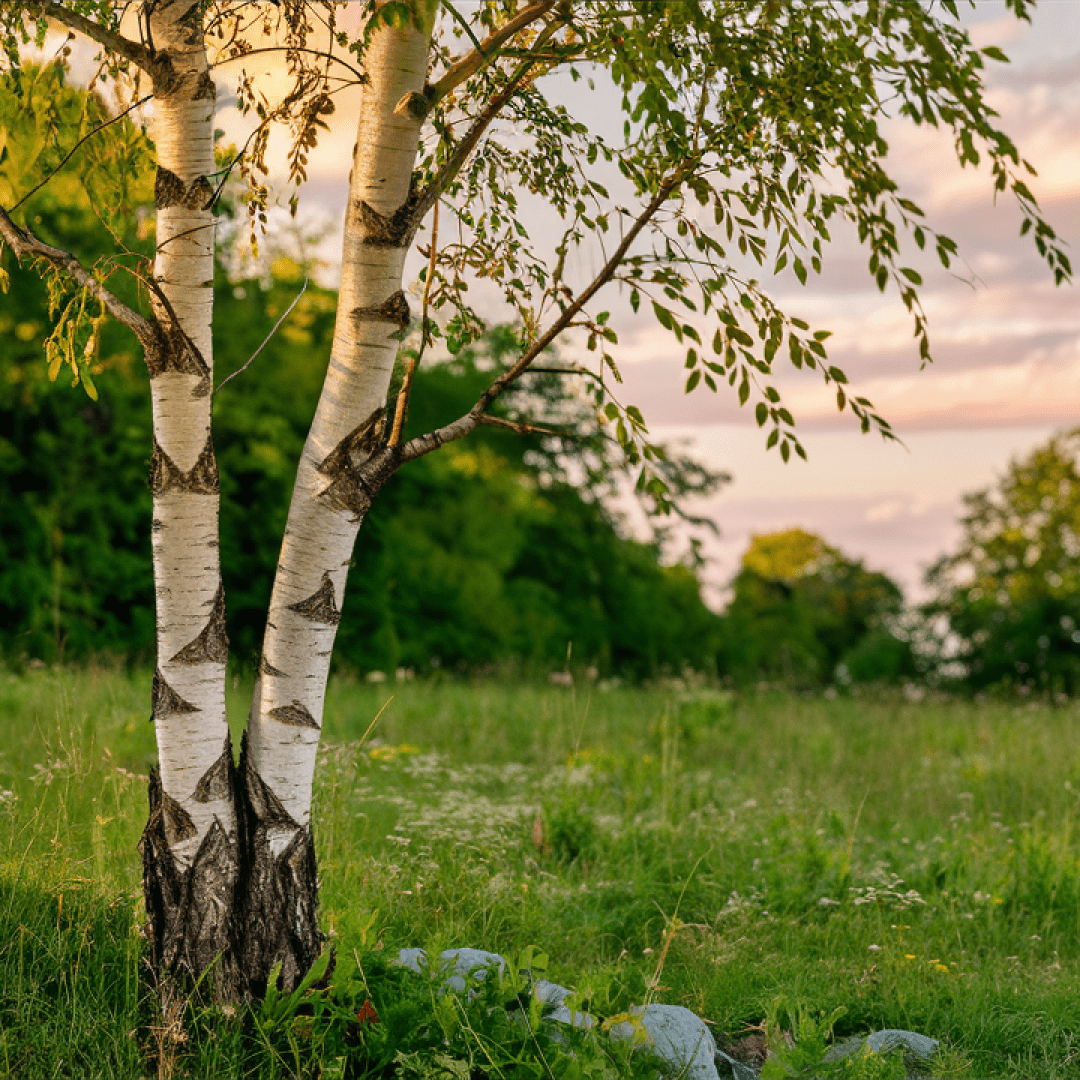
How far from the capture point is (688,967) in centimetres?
457

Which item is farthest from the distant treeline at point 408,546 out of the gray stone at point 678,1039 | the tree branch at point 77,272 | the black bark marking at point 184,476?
the gray stone at point 678,1039

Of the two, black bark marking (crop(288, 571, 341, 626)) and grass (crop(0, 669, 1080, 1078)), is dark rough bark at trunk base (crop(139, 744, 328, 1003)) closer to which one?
grass (crop(0, 669, 1080, 1078))

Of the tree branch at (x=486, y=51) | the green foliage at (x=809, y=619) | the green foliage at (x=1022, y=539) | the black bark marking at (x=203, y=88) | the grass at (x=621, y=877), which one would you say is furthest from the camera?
the green foliage at (x=1022, y=539)

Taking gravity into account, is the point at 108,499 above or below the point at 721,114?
below

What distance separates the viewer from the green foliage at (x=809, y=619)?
18.5 metres

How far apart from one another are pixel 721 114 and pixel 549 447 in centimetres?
1424

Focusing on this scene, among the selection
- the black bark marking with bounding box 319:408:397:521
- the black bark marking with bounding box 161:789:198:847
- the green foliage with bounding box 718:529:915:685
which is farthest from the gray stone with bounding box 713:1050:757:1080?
the green foliage with bounding box 718:529:915:685

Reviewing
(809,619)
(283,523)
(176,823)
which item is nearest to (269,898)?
(176,823)

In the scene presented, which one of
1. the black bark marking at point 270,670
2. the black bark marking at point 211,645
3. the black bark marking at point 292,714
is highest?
the black bark marking at point 211,645

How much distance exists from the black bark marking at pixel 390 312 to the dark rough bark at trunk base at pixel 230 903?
160cm

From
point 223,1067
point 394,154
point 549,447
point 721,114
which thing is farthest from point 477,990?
point 549,447

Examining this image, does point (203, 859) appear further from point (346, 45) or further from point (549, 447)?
point (549, 447)

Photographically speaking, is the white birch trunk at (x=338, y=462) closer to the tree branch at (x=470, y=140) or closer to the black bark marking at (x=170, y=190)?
the tree branch at (x=470, y=140)

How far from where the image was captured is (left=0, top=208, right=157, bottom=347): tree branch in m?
3.37
